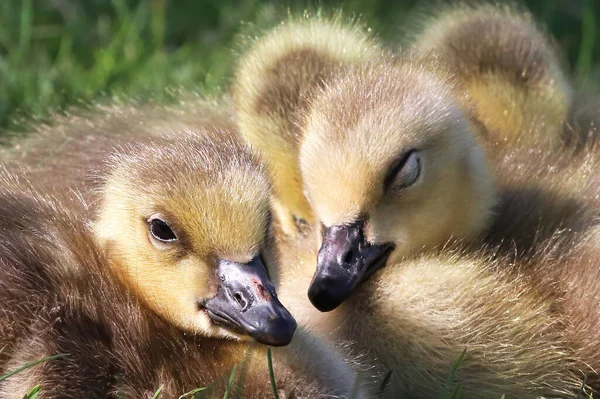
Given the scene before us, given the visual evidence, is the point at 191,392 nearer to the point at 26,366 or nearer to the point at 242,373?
the point at 242,373

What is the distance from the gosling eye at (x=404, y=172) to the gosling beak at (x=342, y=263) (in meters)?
0.11

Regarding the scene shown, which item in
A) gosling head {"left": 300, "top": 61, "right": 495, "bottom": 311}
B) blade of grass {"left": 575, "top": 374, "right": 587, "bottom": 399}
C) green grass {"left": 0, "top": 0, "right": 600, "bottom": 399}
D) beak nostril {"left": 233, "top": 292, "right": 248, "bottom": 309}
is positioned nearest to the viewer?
beak nostril {"left": 233, "top": 292, "right": 248, "bottom": 309}

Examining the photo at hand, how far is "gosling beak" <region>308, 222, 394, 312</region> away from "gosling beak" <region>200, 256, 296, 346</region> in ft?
0.51

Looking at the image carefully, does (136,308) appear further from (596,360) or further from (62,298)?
(596,360)

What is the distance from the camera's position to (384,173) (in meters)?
2.30

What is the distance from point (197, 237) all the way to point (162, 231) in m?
0.08

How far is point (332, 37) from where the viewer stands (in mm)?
2865

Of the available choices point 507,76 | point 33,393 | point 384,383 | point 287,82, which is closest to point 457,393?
point 384,383

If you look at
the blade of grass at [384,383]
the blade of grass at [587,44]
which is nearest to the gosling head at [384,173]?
the blade of grass at [384,383]

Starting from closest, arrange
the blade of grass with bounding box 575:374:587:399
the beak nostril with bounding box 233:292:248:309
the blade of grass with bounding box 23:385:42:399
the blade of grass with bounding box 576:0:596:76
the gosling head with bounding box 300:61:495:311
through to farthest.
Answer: the blade of grass with bounding box 23:385:42:399
the beak nostril with bounding box 233:292:248:309
the blade of grass with bounding box 575:374:587:399
the gosling head with bounding box 300:61:495:311
the blade of grass with bounding box 576:0:596:76

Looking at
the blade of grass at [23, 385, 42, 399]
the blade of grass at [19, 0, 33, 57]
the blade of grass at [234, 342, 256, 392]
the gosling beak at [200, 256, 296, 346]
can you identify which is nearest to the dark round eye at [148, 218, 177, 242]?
the gosling beak at [200, 256, 296, 346]

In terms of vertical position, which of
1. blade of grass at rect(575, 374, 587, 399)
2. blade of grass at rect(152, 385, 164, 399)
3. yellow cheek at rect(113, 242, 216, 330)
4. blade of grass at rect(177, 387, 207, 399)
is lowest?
blade of grass at rect(152, 385, 164, 399)

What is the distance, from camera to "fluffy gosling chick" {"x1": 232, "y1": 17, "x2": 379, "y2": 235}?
8.56 feet

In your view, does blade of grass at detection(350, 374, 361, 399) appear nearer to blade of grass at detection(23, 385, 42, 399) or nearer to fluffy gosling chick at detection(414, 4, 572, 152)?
blade of grass at detection(23, 385, 42, 399)
